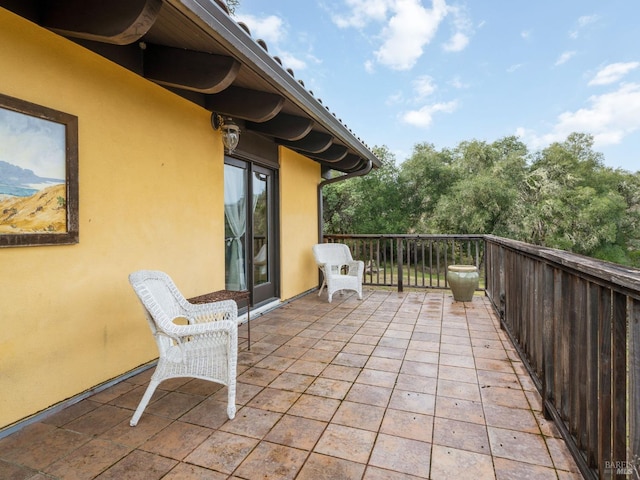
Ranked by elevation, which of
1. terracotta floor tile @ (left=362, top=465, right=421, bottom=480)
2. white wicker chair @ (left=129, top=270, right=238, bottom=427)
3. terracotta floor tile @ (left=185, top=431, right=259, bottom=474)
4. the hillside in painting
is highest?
the hillside in painting

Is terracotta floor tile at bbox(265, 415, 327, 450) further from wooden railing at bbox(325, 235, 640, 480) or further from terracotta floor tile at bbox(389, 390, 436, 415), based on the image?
wooden railing at bbox(325, 235, 640, 480)

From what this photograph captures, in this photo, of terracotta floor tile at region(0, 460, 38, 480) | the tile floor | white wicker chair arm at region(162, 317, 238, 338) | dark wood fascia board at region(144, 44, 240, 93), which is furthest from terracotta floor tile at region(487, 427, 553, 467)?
dark wood fascia board at region(144, 44, 240, 93)

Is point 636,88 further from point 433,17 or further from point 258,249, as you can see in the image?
point 258,249

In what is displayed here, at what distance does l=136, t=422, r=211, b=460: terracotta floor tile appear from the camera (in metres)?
1.73

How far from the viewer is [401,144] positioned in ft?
50.9

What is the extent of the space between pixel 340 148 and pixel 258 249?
196cm

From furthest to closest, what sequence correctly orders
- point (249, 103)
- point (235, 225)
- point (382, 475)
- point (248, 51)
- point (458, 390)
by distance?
1. point (235, 225)
2. point (249, 103)
3. point (458, 390)
4. point (248, 51)
5. point (382, 475)

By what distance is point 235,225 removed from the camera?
4047 millimetres

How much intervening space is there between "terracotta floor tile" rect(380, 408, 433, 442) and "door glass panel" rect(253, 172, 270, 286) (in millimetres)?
2765

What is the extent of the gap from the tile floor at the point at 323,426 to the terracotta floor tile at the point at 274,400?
12 millimetres

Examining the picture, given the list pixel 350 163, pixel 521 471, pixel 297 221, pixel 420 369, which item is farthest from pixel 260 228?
pixel 521 471

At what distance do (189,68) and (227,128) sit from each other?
115cm

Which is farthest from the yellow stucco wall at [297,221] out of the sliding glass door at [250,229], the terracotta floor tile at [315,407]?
the terracotta floor tile at [315,407]

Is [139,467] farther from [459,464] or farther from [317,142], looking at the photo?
[317,142]
